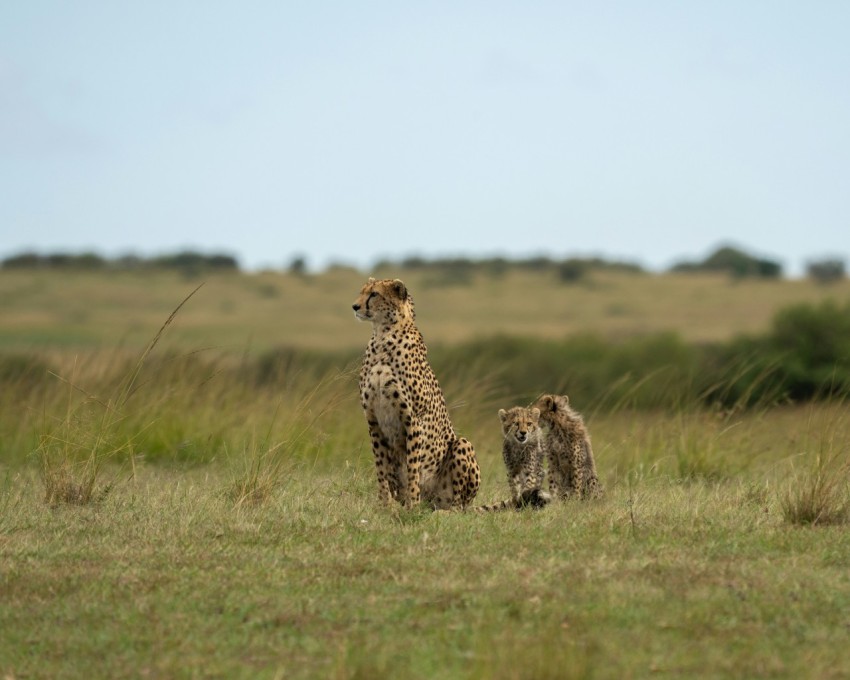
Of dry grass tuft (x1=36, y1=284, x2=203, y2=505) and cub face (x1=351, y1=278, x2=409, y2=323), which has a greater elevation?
cub face (x1=351, y1=278, x2=409, y2=323)

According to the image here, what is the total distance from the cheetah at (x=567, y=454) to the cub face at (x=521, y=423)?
0.73ft

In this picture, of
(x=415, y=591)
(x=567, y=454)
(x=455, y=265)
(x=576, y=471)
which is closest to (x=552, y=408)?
(x=567, y=454)

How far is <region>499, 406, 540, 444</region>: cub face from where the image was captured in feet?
24.8

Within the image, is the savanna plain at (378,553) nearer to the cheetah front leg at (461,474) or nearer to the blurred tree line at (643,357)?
the cheetah front leg at (461,474)

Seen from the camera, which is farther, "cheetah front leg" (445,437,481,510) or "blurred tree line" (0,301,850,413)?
"blurred tree line" (0,301,850,413)

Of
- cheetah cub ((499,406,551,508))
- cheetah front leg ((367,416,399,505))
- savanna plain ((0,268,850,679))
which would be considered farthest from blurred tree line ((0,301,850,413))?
cheetah front leg ((367,416,399,505))

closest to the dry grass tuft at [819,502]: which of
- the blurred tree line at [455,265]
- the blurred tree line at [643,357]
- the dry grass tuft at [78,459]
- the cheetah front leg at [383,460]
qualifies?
the cheetah front leg at [383,460]

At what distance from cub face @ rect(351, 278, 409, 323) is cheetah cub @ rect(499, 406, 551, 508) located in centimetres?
99

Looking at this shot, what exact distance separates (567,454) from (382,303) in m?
1.47

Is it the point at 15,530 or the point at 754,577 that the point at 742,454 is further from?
the point at 15,530

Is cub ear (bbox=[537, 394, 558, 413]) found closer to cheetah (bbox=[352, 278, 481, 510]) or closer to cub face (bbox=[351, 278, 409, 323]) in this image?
cheetah (bbox=[352, 278, 481, 510])

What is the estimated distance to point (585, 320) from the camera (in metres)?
46.1

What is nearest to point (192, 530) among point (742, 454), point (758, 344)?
point (742, 454)

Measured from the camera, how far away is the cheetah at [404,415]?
711 centimetres
